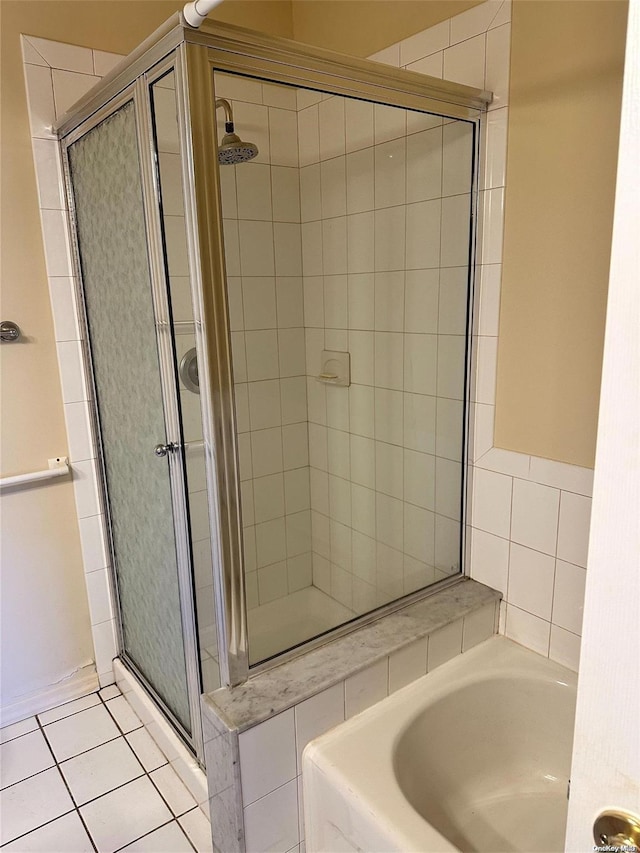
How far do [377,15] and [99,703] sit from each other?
95.3 inches

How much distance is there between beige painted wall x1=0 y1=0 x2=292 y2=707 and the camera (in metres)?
1.67

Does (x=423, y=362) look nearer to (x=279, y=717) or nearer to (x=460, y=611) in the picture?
(x=460, y=611)

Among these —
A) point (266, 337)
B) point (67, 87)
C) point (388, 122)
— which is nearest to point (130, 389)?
point (266, 337)

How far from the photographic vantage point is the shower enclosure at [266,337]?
123cm

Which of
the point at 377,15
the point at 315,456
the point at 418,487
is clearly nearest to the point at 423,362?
the point at 418,487

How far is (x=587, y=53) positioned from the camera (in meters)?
1.29

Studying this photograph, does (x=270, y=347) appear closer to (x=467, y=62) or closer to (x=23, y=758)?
(x=467, y=62)

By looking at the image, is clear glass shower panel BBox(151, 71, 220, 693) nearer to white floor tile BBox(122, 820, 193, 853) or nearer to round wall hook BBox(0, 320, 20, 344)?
white floor tile BBox(122, 820, 193, 853)

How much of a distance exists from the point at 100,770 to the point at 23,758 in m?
0.26

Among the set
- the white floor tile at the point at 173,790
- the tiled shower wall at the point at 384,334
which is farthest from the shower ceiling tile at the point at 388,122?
the white floor tile at the point at 173,790

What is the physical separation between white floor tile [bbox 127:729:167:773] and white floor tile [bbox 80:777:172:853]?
0.06 m

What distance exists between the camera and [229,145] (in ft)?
4.31

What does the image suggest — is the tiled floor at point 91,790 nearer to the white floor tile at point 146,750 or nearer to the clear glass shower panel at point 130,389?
the white floor tile at point 146,750

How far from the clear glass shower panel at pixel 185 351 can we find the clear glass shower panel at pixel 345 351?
117 millimetres
